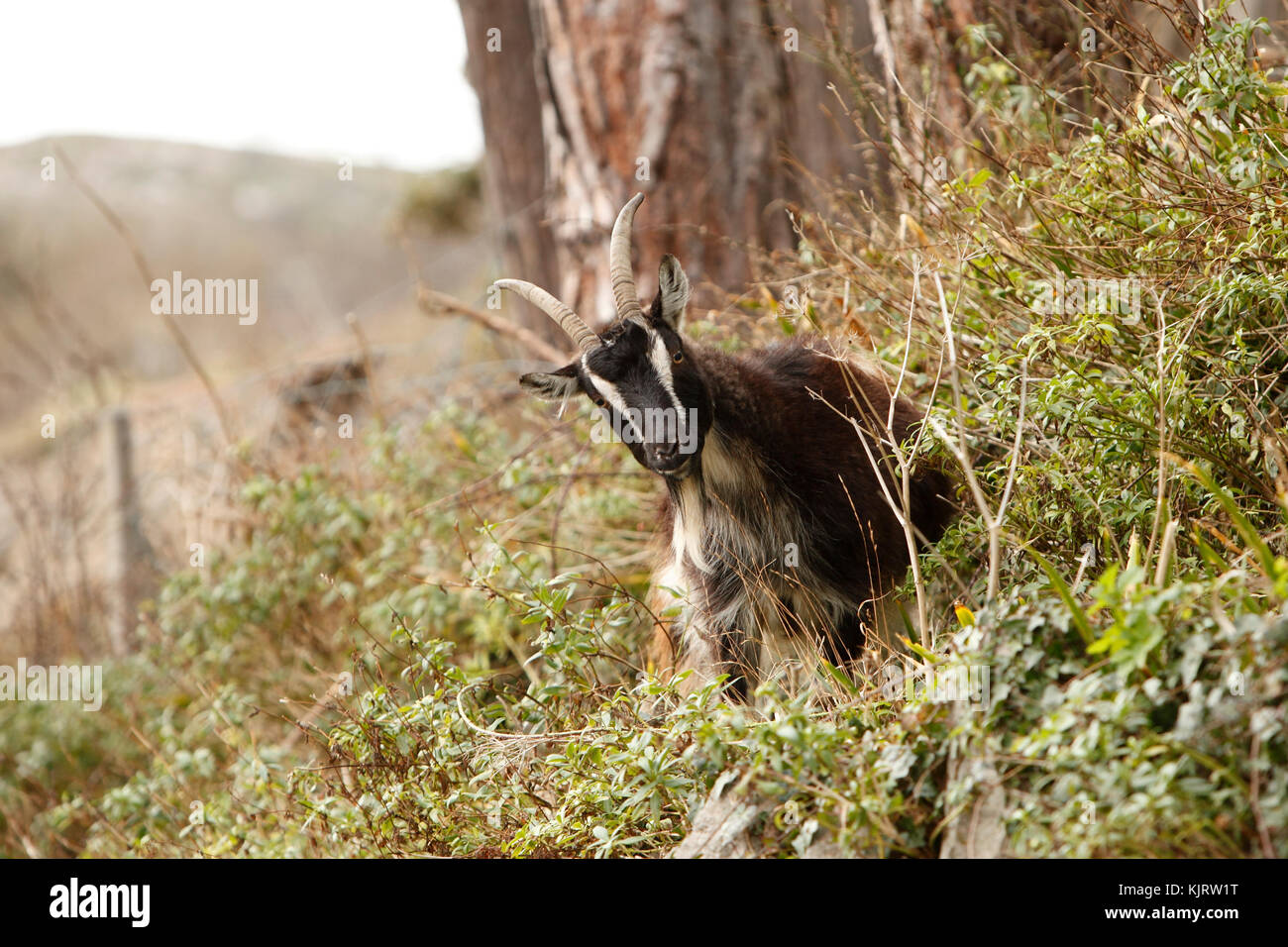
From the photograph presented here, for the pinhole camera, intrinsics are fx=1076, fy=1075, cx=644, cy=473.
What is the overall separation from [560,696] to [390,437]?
3.19 m

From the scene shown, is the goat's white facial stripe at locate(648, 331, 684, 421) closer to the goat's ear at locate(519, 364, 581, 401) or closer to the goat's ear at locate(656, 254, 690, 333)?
the goat's ear at locate(656, 254, 690, 333)

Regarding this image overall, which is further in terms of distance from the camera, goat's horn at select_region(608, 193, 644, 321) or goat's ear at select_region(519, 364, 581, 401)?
goat's ear at select_region(519, 364, 581, 401)

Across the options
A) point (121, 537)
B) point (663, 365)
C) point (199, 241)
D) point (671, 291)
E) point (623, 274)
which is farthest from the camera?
point (199, 241)

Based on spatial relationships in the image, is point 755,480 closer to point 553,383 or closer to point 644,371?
point 644,371

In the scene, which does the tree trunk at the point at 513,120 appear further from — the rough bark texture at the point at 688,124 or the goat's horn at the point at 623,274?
the goat's horn at the point at 623,274

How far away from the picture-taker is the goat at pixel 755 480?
4473 mm

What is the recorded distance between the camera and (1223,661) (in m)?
2.48

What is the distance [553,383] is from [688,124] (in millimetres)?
3352

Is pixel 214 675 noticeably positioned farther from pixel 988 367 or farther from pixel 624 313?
pixel 988 367

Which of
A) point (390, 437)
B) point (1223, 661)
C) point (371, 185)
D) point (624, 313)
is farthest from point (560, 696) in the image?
point (371, 185)

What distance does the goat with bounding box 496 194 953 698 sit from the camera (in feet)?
14.7

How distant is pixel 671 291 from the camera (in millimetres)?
4699

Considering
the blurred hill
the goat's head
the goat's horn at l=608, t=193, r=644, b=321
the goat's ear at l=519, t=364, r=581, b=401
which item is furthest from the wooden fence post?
the blurred hill

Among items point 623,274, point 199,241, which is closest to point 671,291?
point 623,274
